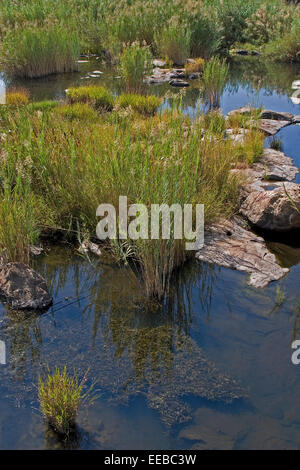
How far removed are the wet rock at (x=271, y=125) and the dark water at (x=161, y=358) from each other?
446cm

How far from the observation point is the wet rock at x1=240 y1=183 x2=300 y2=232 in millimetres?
5758

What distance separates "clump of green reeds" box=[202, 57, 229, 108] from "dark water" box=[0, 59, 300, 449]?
6.26 meters

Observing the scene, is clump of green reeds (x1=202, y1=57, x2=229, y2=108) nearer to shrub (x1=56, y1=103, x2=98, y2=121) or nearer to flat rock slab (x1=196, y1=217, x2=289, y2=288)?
shrub (x1=56, y1=103, x2=98, y2=121)

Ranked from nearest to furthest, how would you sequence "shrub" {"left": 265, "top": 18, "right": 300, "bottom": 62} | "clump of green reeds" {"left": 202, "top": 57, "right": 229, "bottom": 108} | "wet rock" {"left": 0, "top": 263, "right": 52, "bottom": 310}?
"wet rock" {"left": 0, "top": 263, "right": 52, "bottom": 310}
"clump of green reeds" {"left": 202, "top": 57, "right": 229, "bottom": 108}
"shrub" {"left": 265, "top": 18, "right": 300, "bottom": 62}

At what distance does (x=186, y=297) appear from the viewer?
185 inches

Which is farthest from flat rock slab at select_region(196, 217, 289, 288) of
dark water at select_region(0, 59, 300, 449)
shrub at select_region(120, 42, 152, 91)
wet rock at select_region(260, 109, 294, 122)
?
shrub at select_region(120, 42, 152, 91)

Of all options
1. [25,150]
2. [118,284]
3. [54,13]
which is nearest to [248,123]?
[25,150]

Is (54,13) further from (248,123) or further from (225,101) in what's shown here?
(248,123)

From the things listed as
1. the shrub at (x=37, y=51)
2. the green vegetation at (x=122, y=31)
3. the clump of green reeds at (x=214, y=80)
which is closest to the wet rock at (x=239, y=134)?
the clump of green reeds at (x=214, y=80)

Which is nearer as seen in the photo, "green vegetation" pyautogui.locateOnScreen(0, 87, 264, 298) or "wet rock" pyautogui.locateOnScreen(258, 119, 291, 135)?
"green vegetation" pyautogui.locateOnScreen(0, 87, 264, 298)

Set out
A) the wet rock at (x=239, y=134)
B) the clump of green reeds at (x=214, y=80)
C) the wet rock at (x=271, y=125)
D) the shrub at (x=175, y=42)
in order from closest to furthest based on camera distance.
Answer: the wet rock at (x=239, y=134) < the wet rock at (x=271, y=125) < the clump of green reeds at (x=214, y=80) < the shrub at (x=175, y=42)

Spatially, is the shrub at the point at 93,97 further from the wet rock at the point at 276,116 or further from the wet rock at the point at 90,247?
the wet rock at the point at 90,247

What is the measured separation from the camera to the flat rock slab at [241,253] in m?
5.01

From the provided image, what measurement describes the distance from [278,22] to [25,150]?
14.6m
